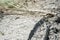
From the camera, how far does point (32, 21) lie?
3234 millimetres

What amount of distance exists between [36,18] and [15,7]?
1.98 feet

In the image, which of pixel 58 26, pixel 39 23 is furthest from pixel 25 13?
pixel 58 26

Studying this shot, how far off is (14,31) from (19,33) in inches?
4.3

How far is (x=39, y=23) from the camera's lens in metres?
3.10

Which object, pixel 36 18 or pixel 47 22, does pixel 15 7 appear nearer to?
pixel 36 18

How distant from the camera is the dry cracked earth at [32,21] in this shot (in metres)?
2.88

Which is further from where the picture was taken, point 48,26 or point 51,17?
point 51,17

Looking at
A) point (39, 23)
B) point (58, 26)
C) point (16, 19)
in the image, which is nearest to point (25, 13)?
point (16, 19)

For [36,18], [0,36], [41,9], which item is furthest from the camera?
[41,9]

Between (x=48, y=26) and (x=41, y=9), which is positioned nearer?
(x=48, y=26)

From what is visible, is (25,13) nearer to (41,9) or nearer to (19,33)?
(41,9)

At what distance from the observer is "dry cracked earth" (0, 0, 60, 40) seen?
2879 millimetres

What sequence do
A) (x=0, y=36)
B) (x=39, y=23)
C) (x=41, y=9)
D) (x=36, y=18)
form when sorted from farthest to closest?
(x=41, y=9), (x=36, y=18), (x=39, y=23), (x=0, y=36)

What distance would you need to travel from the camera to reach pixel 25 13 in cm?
351
